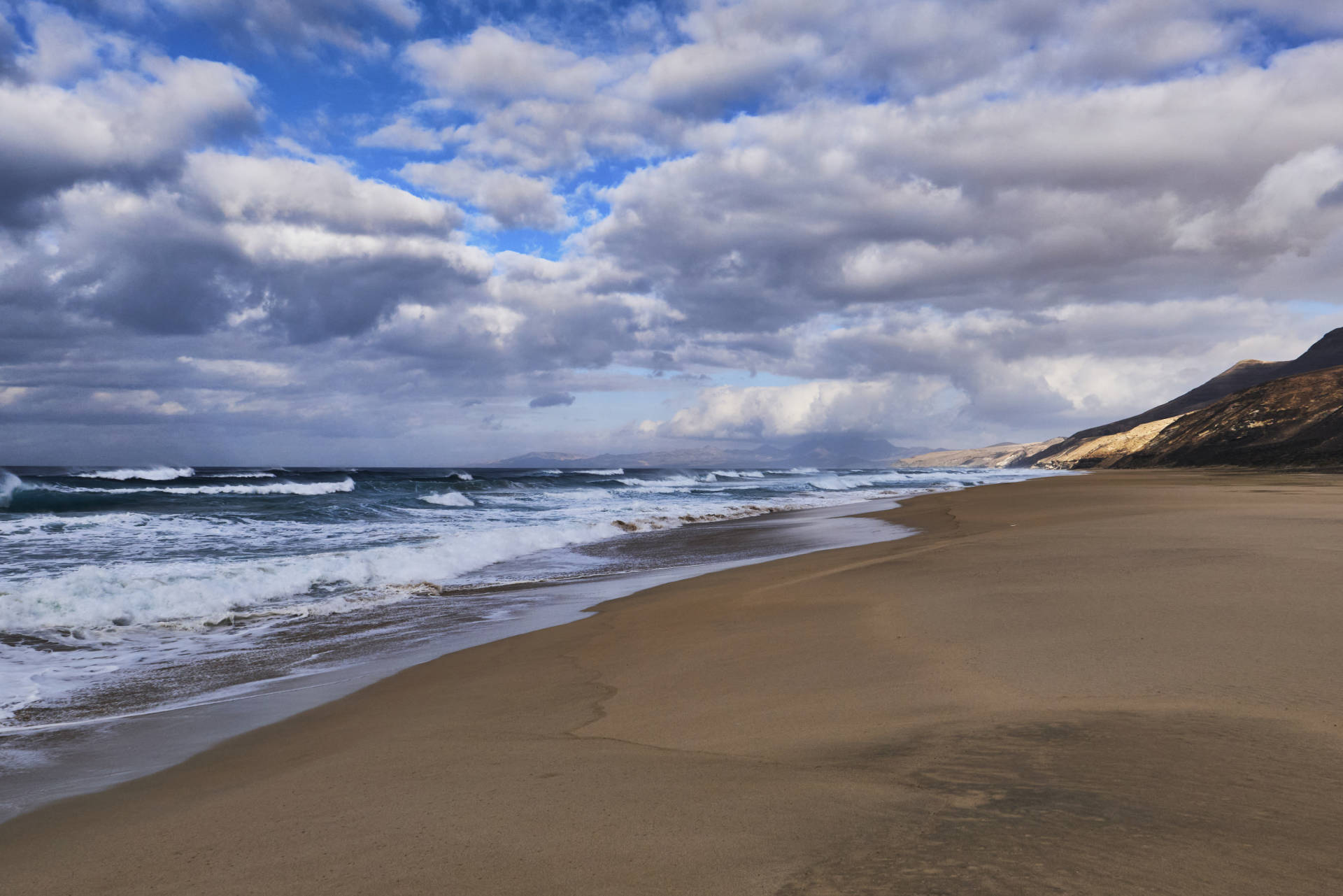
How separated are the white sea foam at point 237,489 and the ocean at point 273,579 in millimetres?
10665

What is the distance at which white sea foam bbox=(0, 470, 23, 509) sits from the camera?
32.7 metres

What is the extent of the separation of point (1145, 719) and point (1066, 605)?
2.74 meters

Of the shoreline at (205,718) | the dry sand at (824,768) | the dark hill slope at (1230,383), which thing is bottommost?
the shoreline at (205,718)

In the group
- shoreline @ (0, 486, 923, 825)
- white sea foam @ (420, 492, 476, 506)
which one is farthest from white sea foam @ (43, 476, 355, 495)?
shoreline @ (0, 486, 923, 825)

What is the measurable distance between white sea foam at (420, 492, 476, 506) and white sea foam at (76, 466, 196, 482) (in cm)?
3716

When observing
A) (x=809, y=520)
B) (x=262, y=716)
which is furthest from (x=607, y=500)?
(x=262, y=716)

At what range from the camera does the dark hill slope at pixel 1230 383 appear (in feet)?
336

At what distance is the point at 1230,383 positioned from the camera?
12525cm

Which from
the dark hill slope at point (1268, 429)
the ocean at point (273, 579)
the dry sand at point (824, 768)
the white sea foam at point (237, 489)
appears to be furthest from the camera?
the dark hill slope at point (1268, 429)

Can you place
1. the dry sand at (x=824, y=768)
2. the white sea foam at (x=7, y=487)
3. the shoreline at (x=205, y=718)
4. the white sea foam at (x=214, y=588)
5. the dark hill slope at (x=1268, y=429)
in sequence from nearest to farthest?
the dry sand at (x=824, y=768) → the shoreline at (x=205, y=718) → the white sea foam at (x=214, y=588) → the white sea foam at (x=7, y=487) → the dark hill slope at (x=1268, y=429)

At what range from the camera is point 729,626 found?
23.4ft

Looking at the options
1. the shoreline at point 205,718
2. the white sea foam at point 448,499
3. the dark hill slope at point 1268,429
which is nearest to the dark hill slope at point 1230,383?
the dark hill slope at point 1268,429

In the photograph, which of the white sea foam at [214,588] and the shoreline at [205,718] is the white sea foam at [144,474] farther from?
the shoreline at [205,718]

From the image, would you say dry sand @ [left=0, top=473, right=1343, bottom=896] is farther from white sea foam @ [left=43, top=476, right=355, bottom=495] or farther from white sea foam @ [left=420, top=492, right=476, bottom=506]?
white sea foam @ [left=43, top=476, right=355, bottom=495]
